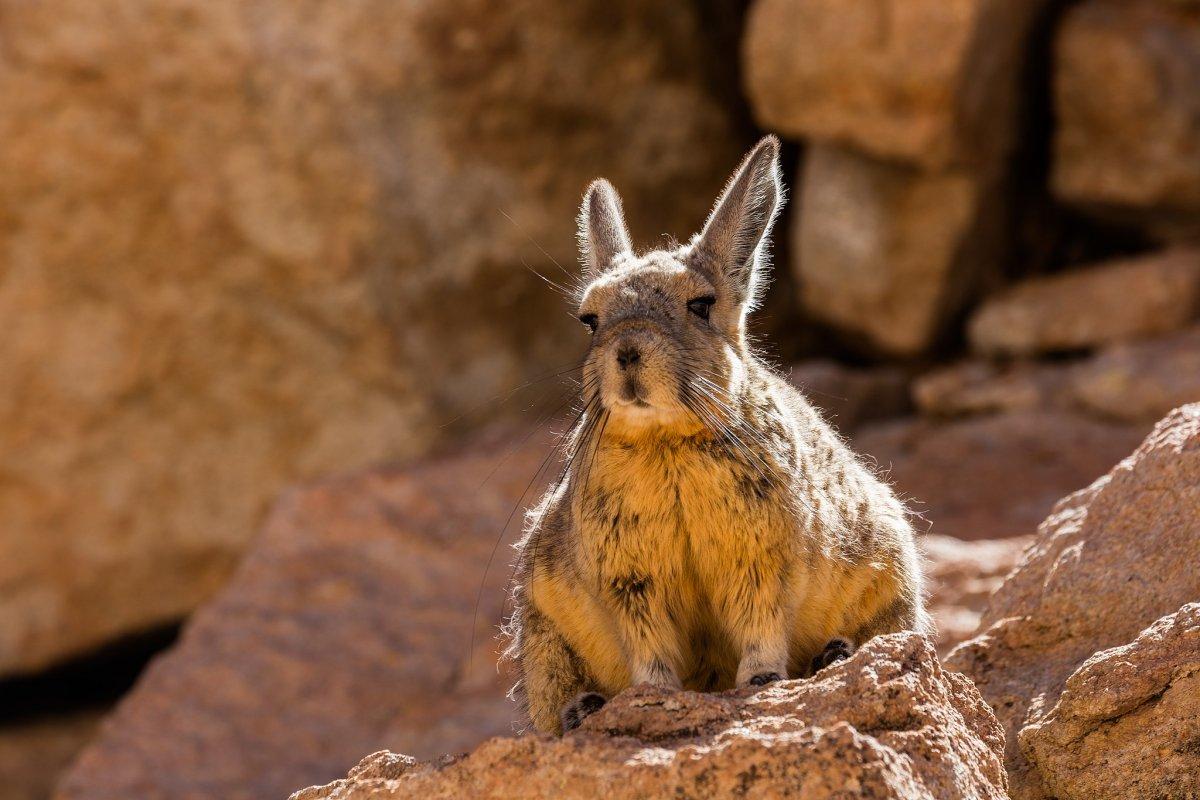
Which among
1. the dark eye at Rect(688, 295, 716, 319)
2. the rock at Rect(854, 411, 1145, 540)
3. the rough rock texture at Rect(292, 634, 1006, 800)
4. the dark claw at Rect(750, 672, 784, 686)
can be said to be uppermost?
the dark eye at Rect(688, 295, 716, 319)

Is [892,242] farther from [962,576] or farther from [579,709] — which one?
[579,709]

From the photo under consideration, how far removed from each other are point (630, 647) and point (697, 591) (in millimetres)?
304

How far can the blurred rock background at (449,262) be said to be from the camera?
10.2 metres

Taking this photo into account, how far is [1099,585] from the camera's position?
15.7 ft

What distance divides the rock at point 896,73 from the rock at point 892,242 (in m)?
0.34

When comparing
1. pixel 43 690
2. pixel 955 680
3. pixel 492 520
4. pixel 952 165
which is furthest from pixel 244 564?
pixel 955 680

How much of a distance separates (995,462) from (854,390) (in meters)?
1.30

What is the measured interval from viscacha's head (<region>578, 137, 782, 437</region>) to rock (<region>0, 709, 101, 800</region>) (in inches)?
310

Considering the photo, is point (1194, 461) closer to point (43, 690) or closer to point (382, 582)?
point (382, 582)

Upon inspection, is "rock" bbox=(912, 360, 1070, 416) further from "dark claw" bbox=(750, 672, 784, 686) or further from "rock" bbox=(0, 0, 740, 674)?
"dark claw" bbox=(750, 672, 784, 686)

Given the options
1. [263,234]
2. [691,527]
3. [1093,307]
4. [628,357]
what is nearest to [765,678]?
[691,527]

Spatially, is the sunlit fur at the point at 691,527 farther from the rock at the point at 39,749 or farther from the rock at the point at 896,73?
the rock at the point at 39,749

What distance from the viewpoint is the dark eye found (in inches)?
202

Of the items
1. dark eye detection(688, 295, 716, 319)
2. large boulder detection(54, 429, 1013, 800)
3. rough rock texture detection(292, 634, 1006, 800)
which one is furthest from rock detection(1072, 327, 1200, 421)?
rough rock texture detection(292, 634, 1006, 800)
